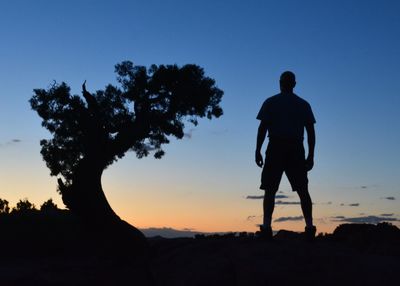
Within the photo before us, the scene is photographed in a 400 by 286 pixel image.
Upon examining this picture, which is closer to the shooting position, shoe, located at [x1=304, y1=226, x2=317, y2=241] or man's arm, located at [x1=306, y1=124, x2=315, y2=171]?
shoe, located at [x1=304, y1=226, x2=317, y2=241]

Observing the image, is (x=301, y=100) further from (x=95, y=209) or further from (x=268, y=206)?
(x=95, y=209)

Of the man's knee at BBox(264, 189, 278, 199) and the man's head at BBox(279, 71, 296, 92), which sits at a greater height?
the man's head at BBox(279, 71, 296, 92)

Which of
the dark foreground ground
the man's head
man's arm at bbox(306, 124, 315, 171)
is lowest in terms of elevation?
the dark foreground ground

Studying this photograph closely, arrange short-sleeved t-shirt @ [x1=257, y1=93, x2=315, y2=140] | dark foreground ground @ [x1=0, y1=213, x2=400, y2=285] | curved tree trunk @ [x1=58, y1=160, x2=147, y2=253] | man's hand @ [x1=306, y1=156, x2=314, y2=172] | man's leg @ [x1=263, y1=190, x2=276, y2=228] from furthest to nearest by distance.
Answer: curved tree trunk @ [x1=58, y1=160, x2=147, y2=253]
man's hand @ [x1=306, y1=156, x2=314, y2=172]
short-sleeved t-shirt @ [x1=257, y1=93, x2=315, y2=140]
man's leg @ [x1=263, y1=190, x2=276, y2=228]
dark foreground ground @ [x1=0, y1=213, x2=400, y2=285]

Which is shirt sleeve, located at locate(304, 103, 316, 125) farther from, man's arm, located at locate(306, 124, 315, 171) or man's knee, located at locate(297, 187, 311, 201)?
man's knee, located at locate(297, 187, 311, 201)

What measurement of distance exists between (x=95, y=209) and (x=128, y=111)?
567 cm

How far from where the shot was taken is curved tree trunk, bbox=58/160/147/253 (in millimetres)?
15109

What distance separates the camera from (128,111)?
2059cm

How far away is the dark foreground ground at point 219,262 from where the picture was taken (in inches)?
315

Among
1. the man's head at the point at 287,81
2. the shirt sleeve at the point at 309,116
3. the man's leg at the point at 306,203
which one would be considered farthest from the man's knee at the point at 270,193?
the man's head at the point at 287,81

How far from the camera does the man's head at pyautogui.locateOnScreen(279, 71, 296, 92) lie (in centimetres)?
1025

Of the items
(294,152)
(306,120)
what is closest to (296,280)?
(294,152)

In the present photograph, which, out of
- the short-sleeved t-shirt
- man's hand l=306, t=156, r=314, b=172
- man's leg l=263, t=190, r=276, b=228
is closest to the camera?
man's leg l=263, t=190, r=276, b=228

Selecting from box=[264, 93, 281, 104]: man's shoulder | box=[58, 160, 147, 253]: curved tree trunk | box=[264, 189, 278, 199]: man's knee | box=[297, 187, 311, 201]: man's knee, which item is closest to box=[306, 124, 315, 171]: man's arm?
box=[297, 187, 311, 201]: man's knee
